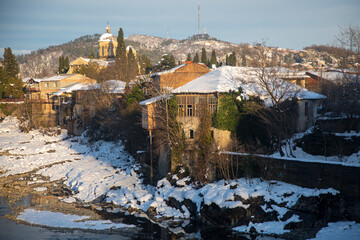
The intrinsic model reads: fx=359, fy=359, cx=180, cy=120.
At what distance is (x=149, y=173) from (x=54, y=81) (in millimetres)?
40039

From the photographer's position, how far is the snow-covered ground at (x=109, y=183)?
21.6 meters

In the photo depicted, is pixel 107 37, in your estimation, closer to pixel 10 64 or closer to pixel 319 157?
pixel 10 64

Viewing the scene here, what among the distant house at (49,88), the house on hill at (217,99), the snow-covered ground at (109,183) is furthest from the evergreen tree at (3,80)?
the house on hill at (217,99)

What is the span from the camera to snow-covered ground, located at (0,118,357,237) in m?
21.6

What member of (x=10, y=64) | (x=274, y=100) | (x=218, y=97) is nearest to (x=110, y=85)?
(x=218, y=97)

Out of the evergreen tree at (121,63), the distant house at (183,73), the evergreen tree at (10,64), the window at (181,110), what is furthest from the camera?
the evergreen tree at (121,63)

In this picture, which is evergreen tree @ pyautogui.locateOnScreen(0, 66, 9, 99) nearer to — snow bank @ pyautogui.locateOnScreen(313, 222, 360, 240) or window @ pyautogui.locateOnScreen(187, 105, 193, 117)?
window @ pyautogui.locateOnScreen(187, 105, 193, 117)

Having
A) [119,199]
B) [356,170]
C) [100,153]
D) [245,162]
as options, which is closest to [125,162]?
[100,153]

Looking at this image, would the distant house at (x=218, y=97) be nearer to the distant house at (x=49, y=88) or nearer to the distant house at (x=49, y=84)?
the distant house at (x=49, y=88)

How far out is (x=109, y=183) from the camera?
2967 centimetres

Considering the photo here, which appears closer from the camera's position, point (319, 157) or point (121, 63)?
point (319, 157)

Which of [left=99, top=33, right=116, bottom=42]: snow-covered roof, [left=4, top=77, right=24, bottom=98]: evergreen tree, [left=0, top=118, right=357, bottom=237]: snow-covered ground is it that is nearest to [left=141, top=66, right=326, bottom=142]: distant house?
[left=0, top=118, right=357, bottom=237]: snow-covered ground

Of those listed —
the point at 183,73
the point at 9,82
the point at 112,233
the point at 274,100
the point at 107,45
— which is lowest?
the point at 112,233

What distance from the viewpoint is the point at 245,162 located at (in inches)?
930
